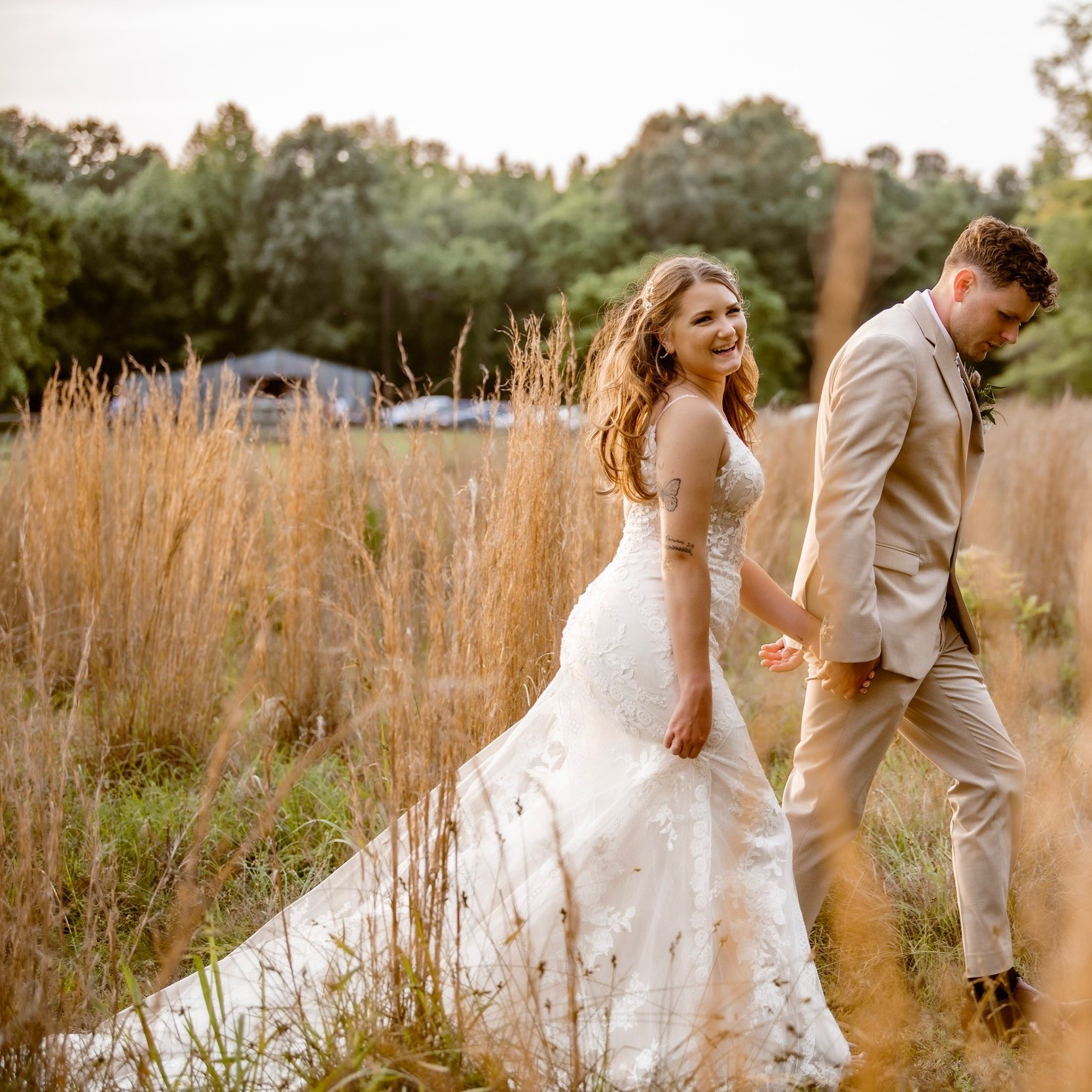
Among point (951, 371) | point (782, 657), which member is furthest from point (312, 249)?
point (951, 371)

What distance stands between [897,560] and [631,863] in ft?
3.14

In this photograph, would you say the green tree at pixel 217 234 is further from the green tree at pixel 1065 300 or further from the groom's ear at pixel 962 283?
the groom's ear at pixel 962 283

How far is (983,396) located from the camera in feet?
9.20

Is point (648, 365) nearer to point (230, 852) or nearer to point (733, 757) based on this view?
point (733, 757)

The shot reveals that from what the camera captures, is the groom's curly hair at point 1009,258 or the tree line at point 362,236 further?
the tree line at point 362,236

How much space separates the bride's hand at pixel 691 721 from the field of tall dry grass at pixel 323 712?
50cm

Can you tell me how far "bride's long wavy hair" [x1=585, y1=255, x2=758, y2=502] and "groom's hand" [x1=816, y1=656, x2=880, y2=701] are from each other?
60 cm

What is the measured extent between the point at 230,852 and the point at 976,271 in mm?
2797

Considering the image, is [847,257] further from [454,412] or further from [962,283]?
[454,412]

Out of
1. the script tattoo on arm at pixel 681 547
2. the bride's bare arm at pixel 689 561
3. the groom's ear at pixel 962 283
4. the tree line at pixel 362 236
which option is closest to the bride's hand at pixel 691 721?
the bride's bare arm at pixel 689 561

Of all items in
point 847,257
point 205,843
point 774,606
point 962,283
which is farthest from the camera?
point 205,843

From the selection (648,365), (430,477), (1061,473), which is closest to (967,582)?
(1061,473)

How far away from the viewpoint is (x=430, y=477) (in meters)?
3.62

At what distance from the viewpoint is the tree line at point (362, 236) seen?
35125 mm
